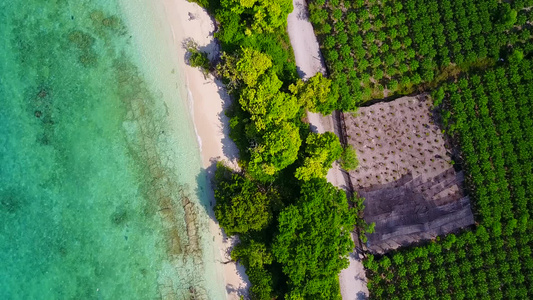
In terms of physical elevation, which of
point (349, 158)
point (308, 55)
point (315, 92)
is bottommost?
point (349, 158)

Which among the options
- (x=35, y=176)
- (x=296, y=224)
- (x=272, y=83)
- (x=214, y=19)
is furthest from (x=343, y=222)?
(x=35, y=176)

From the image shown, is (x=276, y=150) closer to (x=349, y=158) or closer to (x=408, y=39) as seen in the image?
(x=349, y=158)

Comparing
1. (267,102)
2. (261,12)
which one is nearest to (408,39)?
(261,12)

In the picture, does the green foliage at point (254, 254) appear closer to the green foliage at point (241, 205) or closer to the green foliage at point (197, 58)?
the green foliage at point (241, 205)

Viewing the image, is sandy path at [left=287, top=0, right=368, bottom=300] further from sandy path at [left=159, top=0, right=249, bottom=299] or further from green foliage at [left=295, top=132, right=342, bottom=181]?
sandy path at [left=159, top=0, right=249, bottom=299]

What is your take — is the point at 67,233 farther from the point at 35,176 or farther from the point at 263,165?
the point at 263,165

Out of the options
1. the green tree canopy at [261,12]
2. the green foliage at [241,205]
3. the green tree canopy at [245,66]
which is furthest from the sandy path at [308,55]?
the green foliage at [241,205]

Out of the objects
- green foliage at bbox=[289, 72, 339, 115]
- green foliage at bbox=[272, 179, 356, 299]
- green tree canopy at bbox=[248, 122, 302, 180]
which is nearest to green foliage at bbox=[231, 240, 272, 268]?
green foliage at bbox=[272, 179, 356, 299]
